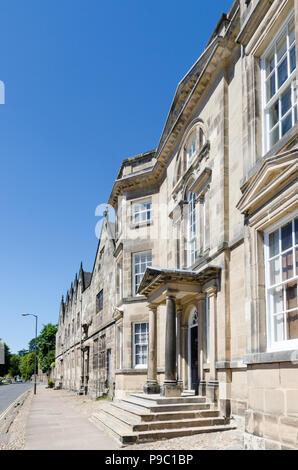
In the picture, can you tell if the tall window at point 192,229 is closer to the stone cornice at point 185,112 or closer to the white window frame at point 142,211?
the stone cornice at point 185,112

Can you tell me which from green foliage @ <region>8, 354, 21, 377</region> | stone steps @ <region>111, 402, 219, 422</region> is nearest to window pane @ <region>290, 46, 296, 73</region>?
stone steps @ <region>111, 402, 219, 422</region>

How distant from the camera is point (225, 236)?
492 inches

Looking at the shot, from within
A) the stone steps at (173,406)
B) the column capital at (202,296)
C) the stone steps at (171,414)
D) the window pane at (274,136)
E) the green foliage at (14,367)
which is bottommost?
the green foliage at (14,367)

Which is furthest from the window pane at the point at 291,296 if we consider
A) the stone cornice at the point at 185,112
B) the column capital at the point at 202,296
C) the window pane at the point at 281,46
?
the stone cornice at the point at 185,112

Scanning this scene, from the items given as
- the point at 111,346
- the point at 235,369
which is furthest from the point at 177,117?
the point at 111,346

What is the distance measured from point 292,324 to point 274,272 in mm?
1170

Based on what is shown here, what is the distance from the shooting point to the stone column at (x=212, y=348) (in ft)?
40.3

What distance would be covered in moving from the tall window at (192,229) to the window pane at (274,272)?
22.0 feet

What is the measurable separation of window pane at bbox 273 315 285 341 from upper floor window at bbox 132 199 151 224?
1299 cm

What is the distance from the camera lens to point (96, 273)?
3281cm

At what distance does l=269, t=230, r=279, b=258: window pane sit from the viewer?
883 centimetres

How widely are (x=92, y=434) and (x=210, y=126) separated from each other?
9.51 m

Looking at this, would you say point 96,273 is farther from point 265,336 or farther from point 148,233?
point 265,336

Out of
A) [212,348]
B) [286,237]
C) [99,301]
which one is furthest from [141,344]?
[286,237]
